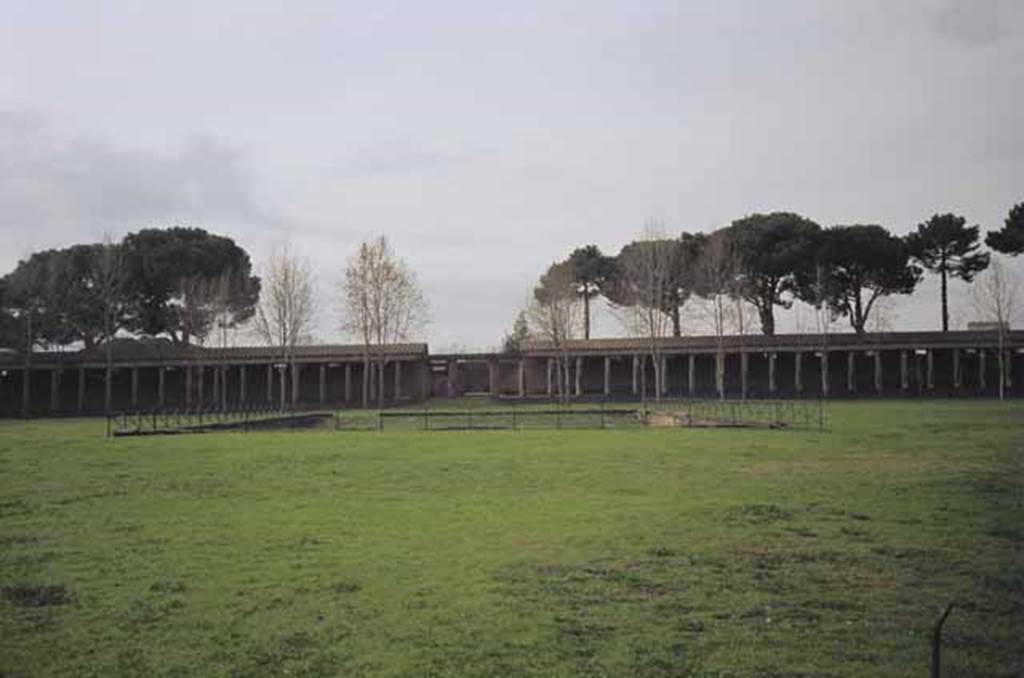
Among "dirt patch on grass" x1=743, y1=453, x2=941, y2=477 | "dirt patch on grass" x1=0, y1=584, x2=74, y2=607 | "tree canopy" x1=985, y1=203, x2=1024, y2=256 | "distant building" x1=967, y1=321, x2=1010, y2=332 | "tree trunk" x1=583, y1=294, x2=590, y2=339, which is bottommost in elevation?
"dirt patch on grass" x1=0, y1=584, x2=74, y2=607

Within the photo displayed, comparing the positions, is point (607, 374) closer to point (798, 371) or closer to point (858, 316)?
point (798, 371)

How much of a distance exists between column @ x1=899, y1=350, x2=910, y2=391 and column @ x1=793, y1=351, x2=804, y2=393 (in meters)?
5.68

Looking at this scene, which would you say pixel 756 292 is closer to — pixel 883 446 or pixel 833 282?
pixel 833 282

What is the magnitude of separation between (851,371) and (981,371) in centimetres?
726

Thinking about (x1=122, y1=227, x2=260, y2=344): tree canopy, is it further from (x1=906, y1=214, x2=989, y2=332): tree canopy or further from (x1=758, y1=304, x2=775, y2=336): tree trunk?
(x1=906, y1=214, x2=989, y2=332): tree canopy

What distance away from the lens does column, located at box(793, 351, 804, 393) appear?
56.9 meters

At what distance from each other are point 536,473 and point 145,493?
263 inches

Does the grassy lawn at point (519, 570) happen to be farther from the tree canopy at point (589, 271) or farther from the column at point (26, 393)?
the tree canopy at point (589, 271)

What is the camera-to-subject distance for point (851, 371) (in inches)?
2235

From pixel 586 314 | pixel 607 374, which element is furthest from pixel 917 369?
pixel 586 314

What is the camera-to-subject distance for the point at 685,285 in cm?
6638

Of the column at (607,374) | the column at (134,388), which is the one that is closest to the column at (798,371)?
the column at (607,374)

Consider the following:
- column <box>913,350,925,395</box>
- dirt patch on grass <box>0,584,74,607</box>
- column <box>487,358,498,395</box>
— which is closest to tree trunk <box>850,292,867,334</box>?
column <box>913,350,925,395</box>

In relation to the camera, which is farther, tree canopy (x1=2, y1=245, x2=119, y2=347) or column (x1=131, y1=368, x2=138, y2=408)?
tree canopy (x1=2, y1=245, x2=119, y2=347)
